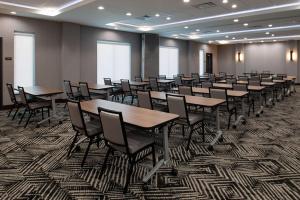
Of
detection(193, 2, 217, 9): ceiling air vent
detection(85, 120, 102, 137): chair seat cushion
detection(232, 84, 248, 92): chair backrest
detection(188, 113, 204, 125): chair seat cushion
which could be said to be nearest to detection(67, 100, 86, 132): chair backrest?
detection(85, 120, 102, 137): chair seat cushion

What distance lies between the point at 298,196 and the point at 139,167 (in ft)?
6.29

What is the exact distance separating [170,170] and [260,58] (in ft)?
55.8

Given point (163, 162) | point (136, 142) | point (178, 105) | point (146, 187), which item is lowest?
point (146, 187)

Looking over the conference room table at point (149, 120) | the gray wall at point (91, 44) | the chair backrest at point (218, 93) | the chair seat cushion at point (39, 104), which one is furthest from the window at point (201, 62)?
the conference room table at point (149, 120)

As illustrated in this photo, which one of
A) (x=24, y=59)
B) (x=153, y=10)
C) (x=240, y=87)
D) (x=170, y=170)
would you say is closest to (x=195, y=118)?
(x=170, y=170)

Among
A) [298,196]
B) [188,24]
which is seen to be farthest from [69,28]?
[298,196]

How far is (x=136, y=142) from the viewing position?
2.97 metres

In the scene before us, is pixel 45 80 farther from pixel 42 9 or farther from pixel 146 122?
pixel 146 122

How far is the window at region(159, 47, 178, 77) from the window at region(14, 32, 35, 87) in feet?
23.6

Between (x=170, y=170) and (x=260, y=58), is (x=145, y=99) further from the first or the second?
(x=260, y=58)

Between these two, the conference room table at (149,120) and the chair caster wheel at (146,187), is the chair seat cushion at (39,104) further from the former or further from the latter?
the chair caster wheel at (146,187)

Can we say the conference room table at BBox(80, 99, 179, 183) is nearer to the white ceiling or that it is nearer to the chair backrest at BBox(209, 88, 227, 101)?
the chair backrest at BBox(209, 88, 227, 101)

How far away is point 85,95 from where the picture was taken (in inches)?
269

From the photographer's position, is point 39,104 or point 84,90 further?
point 84,90
